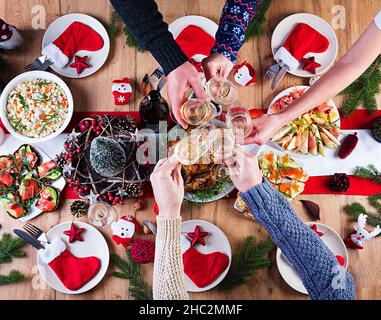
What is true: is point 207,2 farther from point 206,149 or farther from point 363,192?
point 363,192

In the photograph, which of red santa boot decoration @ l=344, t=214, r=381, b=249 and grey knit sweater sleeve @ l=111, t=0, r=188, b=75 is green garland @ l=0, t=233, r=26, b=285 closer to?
grey knit sweater sleeve @ l=111, t=0, r=188, b=75

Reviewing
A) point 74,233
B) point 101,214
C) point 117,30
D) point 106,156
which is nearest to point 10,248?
point 74,233

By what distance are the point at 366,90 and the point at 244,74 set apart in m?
0.47

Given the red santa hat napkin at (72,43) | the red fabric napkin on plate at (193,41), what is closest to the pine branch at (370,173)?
the red fabric napkin on plate at (193,41)

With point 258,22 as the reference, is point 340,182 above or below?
below

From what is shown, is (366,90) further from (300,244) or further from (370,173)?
(300,244)

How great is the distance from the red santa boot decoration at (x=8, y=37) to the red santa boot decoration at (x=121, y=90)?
0.41 meters

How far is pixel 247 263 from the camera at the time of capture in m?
1.52

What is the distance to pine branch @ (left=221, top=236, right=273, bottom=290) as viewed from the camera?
151 centimetres

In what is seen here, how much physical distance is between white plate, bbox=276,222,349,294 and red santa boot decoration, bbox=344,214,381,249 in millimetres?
42

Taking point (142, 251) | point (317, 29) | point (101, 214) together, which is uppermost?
point (317, 29)

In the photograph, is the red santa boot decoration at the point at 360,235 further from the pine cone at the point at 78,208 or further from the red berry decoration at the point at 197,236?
the pine cone at the point at 78,208

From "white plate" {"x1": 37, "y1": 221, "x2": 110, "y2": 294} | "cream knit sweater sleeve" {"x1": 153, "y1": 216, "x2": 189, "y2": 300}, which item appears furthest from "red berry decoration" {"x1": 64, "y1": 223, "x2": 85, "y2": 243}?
"cream knit sweater sleeve" {"x1": 153, "y1": 216, "x2": 189, "y2": 300}
